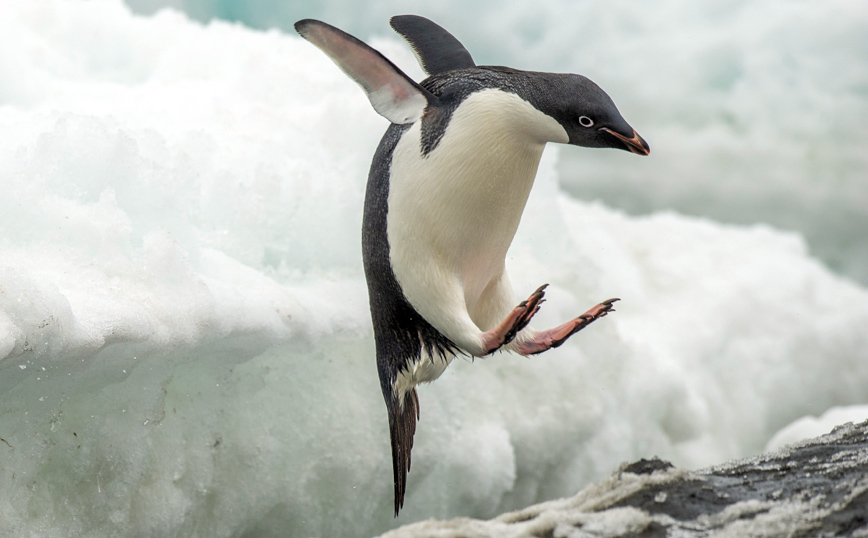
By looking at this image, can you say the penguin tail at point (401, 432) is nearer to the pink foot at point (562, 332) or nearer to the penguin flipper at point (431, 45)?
the pink foot at point (562, 332)

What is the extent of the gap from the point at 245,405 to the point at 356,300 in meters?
0.27

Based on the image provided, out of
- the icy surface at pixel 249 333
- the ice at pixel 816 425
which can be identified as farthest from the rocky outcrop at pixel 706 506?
the ice at pixel 816 425

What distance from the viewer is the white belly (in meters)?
0.90

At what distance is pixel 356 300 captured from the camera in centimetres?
139

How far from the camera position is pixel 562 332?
3.09 ft

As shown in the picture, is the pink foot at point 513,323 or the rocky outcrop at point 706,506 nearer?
the rocky outcrop at point 706,506

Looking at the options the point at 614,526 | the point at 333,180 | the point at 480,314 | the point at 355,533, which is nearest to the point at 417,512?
the point at 355,533

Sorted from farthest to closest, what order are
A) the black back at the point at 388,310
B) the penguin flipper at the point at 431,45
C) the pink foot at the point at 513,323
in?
the penguin flipper at the point at 431,45, the black back at the point at 388,310, the pink foot at the point at 513,323

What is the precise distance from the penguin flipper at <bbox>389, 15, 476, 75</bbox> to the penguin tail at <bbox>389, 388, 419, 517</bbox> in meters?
0.45

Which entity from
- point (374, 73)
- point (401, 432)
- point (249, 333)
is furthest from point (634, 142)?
point (249, 333)

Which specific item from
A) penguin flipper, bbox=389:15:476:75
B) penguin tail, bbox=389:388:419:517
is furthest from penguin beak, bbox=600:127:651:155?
penguin tail, bbox=389:388:419:517

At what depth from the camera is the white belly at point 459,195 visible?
0.90m

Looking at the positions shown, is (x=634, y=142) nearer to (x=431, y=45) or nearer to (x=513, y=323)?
(x=513, y=323)

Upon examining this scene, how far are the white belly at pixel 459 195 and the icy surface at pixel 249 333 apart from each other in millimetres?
315
